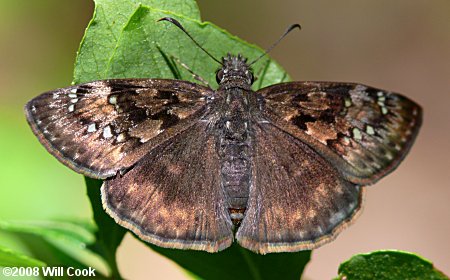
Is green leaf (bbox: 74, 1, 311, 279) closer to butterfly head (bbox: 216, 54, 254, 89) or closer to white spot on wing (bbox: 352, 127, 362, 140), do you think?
butterfly head (bbox: 216, 54, 254, 89)

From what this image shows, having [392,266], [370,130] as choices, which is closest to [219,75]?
[370,130]

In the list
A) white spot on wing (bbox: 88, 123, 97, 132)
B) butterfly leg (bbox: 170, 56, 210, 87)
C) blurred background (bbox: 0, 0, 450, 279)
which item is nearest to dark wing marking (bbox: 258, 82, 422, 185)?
butterfly leg (bbox: 170, 56, 210, 87)

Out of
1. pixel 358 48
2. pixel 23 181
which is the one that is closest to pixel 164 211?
pixel 23 181

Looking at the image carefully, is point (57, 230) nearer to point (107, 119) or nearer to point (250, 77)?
point (107, 119)

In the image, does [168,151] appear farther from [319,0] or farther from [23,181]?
[319,0]

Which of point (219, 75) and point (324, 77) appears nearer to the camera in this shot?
point (219, 75)

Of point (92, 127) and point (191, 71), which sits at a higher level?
point (191, 71)
